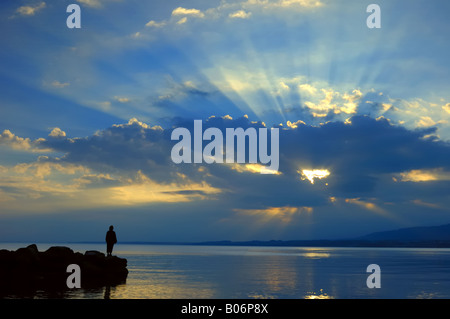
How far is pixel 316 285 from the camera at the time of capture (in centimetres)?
3825

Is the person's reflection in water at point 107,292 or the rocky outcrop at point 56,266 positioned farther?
the rocky outcrop at point 56,266

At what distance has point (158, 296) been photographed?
27.9 m

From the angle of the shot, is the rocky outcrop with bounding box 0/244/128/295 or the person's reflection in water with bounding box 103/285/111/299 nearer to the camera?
the person's reflection in water with bounding box 103/285/111/299

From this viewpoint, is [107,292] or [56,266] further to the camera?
[56,266]
